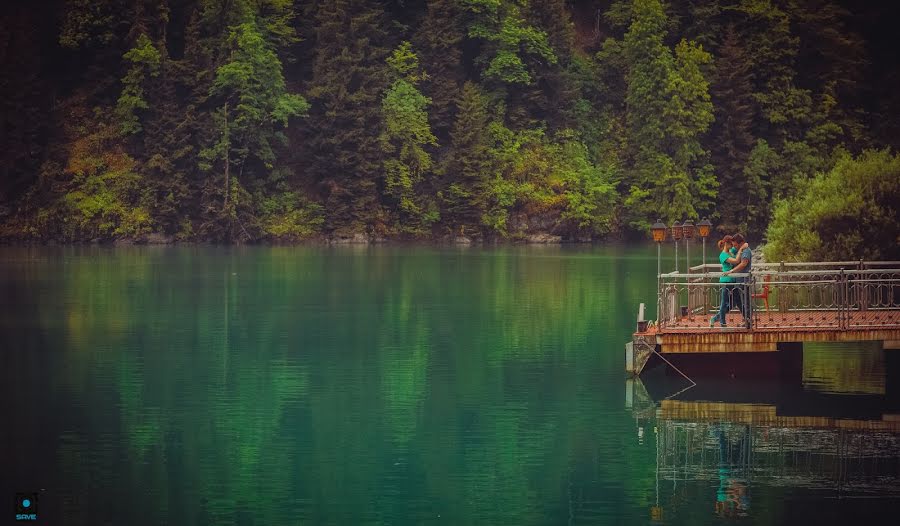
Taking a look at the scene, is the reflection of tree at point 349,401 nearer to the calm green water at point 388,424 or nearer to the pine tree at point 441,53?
the calm green water at point 388,424

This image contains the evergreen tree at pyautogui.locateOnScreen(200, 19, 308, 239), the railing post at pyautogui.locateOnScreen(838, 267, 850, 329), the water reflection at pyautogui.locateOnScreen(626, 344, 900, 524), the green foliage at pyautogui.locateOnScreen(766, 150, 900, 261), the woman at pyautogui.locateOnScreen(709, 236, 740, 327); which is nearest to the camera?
the water reflection at pyautogui.locateOnScreen(626, 344, 900, 524)

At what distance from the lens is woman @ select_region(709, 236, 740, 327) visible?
28.6m

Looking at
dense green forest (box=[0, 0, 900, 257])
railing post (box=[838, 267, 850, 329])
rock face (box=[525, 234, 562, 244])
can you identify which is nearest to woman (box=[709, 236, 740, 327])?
railing post (box=[838, 267, 850, 329])

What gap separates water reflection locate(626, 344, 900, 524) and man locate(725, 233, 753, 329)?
1.45m

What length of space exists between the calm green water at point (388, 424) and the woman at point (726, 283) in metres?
1.32

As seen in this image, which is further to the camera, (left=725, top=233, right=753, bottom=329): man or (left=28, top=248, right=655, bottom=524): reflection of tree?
(left=725, top=233, right=753, bottom=329): man

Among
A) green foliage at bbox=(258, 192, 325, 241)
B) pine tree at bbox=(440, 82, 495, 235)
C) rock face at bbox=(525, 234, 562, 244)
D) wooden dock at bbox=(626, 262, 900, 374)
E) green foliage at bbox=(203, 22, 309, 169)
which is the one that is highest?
green foliage at bbox=(203, 22, 309, 169)

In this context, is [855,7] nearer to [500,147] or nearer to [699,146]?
[699,146]

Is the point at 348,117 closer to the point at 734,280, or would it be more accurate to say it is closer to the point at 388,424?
the point at 734,280

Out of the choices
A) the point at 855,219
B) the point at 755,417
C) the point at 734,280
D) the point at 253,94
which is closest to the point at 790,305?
the point at 734,280

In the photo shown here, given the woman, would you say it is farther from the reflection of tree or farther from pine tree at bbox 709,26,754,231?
pine tree at bbox 709,26,754,231

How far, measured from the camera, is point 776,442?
76.4 feet

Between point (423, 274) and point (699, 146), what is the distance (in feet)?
117

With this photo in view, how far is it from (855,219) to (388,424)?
64.4 feet
